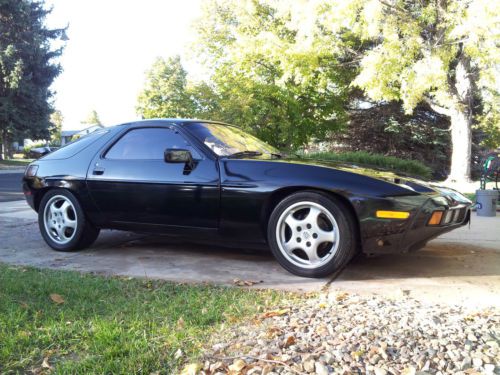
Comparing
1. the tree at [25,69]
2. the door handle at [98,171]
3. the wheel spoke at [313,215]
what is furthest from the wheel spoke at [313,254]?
the tree at [25,69]

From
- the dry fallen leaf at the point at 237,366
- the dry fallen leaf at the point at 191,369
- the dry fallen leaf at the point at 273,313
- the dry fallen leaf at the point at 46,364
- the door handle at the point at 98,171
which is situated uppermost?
the door handle at the point at 98,171

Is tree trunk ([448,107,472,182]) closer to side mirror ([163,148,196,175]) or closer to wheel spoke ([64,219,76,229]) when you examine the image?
side mirror ([163,148,196,175])

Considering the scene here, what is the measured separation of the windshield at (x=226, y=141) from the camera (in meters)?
4.33

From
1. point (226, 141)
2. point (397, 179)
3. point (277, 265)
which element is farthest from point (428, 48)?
point (277, 265)

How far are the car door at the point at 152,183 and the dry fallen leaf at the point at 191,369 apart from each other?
6.62 ft

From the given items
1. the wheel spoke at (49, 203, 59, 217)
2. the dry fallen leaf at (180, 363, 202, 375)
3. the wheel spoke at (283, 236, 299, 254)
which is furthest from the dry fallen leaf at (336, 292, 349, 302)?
the wheel spoke at (49, 203, 59, 217)

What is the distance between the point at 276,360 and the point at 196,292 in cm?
127

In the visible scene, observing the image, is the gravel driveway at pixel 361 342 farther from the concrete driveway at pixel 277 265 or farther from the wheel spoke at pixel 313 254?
the wheel spoke at pixel 313 254

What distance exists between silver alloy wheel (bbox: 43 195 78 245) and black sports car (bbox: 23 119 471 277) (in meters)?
0.01

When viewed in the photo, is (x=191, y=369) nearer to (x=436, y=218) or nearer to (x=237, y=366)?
(x=237, y=366)

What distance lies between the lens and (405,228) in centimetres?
355

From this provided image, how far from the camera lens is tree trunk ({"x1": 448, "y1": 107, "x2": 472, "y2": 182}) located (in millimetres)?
14398

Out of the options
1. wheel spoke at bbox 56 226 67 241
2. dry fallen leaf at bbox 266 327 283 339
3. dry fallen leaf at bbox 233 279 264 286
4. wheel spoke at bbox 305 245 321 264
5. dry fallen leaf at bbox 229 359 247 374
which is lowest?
dry fallen leaf at bbox 233 279 264 286

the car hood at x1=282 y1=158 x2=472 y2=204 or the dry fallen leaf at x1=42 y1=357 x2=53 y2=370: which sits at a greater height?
the car hood at x1=282 y1=158 x2=472 y2=204
